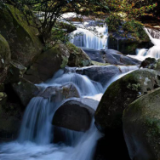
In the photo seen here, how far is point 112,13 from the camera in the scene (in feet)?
14.9

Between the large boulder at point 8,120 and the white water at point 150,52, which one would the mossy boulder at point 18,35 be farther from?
the white water at point 150,52

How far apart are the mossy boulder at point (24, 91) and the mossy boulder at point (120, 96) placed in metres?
2.29

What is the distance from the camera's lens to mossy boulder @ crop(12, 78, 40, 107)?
502 cm

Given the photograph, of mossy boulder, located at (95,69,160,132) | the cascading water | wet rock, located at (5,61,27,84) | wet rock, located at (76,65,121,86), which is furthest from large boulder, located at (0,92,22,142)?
wet rock, located at (76,65,121,86)

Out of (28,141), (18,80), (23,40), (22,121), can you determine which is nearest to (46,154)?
(28,141)

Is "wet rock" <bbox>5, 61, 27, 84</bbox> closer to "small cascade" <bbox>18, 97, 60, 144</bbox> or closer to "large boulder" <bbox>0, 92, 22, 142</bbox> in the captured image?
"large boulder" <bbox>0, 92, 22, 142</bbox>

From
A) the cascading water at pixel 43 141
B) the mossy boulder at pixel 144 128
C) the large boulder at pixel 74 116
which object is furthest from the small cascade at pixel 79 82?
the mossy boulder at pixel 144 128

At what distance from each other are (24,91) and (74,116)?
169 centimetres

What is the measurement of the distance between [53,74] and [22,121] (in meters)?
2.15

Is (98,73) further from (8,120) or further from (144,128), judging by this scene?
(144,128)

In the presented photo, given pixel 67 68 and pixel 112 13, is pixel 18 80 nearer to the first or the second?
pixel 67 68

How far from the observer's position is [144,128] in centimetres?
217

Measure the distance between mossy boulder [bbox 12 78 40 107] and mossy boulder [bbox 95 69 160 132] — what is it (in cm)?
229

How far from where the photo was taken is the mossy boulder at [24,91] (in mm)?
5020
